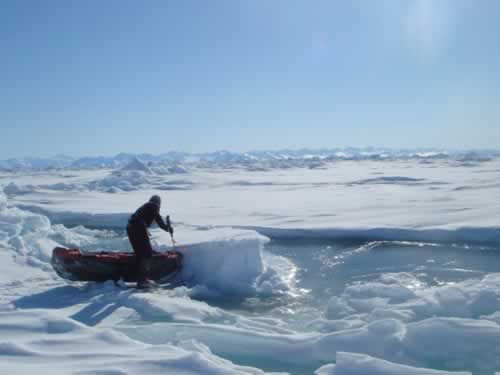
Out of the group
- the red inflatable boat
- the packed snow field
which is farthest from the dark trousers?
the packed snow field

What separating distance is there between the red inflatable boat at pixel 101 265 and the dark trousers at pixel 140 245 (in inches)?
6.6

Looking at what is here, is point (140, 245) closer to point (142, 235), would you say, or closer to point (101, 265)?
point (142, 235)

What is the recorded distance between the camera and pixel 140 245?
18.6 ft

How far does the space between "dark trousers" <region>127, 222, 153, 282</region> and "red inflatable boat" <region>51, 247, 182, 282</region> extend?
167mm

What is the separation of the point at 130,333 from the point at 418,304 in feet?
9.74

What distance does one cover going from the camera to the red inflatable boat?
18.2ft

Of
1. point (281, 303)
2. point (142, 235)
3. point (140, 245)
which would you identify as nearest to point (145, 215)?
point (142, 235)

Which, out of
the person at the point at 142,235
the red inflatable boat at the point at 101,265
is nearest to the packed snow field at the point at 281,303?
the red inflatable boat at the point at 101,265

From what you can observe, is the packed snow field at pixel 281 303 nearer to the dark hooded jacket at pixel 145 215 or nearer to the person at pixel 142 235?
the person at pixel 142 235

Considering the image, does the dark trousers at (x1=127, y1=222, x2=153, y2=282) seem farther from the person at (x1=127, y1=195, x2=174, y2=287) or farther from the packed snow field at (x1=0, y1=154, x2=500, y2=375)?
the packed snow field at (x1=0, y1=154, x2=500, y2=375)

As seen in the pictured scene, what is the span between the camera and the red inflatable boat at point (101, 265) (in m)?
5.54

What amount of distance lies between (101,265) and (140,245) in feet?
1.89

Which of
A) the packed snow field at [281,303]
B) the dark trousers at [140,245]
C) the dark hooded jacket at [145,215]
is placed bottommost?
the packed snow field at [281,303]

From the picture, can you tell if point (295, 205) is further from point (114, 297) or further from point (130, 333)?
point (130, 333)
